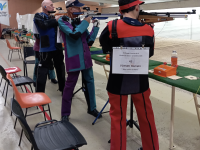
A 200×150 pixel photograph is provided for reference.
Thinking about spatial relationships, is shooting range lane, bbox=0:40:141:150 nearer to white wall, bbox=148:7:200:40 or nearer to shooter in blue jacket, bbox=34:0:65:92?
shooter in blue jacket, bbox=34:0:65:92

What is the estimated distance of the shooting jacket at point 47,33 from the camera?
2.67 metres

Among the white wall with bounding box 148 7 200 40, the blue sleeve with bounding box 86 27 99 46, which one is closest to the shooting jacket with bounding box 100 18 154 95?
the blue sleeve with bounding box 86 27 99 46

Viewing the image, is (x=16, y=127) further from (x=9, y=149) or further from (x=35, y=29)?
(x=35, y=29)

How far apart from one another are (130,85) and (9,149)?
1407 millimetres

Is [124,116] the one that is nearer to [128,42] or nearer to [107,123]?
[128,42]

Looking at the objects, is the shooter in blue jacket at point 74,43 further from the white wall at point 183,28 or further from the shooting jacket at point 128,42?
the white wall at point 183,28

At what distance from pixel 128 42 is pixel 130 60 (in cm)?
12

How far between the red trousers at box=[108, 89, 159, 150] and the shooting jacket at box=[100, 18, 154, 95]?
0.18ft

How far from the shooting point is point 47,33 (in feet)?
9.01

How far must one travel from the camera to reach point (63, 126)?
154cm

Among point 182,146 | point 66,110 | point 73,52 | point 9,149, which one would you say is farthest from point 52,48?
point 182,146

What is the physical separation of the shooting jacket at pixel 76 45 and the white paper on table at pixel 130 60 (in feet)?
2.82

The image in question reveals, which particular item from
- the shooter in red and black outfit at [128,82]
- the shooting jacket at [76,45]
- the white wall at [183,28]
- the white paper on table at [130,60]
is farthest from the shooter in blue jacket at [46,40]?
the white wall at [183,28]

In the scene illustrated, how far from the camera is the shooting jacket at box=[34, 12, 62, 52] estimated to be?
2.67 m
